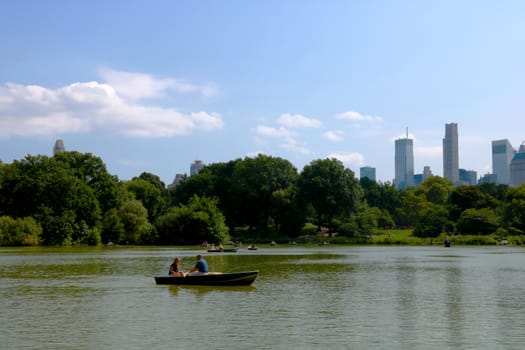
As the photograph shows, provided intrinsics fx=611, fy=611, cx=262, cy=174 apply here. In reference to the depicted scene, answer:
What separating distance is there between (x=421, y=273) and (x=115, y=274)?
18.6m

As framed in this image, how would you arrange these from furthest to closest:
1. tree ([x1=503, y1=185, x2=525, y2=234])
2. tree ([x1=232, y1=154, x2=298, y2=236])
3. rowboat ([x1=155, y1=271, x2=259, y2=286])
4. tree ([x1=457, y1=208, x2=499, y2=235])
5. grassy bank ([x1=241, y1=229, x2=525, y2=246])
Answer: tree ([x1=232, y1=154, x2=298, y2=236]) < tree ([x1=457, y1=208, x2=499, y2=235]) < tree ([x1=503, y1=185, x2=525, y2=234]) < grassy bank ([x1=241, y1=229, x2=525, y2=246]) < rowboat ([x1=155, y1=271, x2=259, y2=286])

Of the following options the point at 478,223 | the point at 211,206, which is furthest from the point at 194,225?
the point at 478,223

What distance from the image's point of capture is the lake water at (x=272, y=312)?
16.3 m

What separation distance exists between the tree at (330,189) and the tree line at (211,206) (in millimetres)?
173

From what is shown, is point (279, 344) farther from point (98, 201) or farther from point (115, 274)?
point (98, 201)

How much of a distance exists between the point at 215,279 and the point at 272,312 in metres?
8.75

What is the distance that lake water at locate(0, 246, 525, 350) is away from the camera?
53.4ft

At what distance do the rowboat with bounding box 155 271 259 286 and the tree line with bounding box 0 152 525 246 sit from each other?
5895cm

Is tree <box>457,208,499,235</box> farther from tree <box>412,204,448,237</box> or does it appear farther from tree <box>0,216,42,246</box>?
tree <box>0,216,42,246</box>

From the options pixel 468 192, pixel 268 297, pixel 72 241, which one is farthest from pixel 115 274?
pixel 468 192

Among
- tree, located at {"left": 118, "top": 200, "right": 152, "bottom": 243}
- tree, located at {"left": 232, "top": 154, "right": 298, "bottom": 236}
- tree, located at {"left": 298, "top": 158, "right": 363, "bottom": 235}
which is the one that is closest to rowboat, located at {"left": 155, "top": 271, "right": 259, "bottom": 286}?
tree, located at {"left": 118, "top": 200, "right": 152, "bottom": 243}

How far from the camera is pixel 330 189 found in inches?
4117

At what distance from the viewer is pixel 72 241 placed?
90000 mm

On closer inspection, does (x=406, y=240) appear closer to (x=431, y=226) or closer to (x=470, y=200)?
(x=431, y=226)
